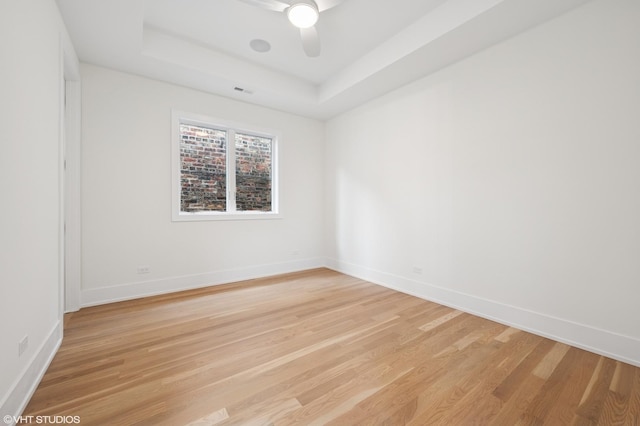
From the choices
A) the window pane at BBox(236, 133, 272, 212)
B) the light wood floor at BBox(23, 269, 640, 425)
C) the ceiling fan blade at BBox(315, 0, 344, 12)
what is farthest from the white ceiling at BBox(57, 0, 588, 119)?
the light wood floor at BBox(23, 269, 640, 425)

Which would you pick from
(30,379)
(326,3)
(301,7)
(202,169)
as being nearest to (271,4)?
(301,7)

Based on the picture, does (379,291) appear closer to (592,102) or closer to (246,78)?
(592,102)

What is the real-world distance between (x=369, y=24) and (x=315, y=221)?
9.91 ft

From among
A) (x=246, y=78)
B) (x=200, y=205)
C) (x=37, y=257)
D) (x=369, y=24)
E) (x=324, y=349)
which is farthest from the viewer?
(x=200, y=205)

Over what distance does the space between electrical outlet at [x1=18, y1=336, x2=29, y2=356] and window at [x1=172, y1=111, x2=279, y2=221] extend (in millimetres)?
2053

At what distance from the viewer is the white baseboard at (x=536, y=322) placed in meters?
1.92

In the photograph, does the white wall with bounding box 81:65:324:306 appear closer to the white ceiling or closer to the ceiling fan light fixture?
the white ceiling

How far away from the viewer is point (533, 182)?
2.35m

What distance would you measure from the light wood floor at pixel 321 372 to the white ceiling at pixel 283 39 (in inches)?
107

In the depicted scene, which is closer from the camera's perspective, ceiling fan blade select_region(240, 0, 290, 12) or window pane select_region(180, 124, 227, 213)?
ceiling fan blade select_region(240, 0, 290, 12)

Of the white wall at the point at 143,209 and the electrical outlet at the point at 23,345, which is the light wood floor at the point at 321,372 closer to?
the electrical outlet at the point at 23,345

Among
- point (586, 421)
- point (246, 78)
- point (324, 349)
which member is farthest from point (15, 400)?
point (246, 78)

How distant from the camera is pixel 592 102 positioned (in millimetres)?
2045

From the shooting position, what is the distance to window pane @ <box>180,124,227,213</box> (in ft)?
11.9
